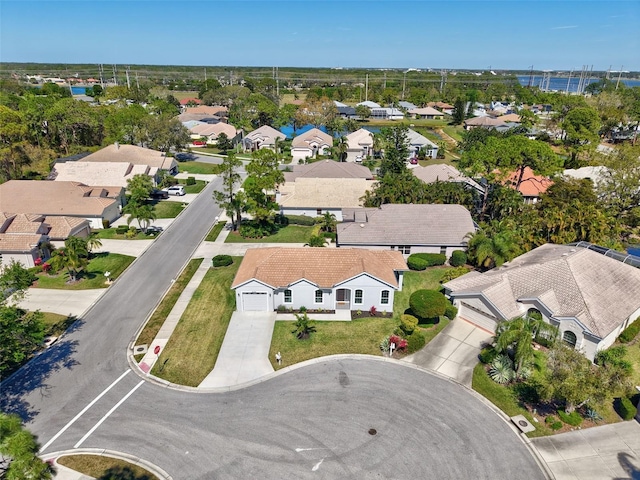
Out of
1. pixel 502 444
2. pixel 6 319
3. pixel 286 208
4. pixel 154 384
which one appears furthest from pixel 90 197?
pixel 502 444

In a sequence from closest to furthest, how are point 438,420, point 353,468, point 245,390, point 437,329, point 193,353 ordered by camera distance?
point 353,468
point 438,420
point 245,390
point 193,353
point 437,329

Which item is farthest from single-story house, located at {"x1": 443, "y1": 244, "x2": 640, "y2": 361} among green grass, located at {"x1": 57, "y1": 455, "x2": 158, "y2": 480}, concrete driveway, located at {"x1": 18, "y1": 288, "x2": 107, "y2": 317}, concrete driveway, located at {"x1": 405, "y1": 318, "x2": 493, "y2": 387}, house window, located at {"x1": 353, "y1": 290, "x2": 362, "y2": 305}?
concrete driveway, located at {"x1": 18, "y1": 288, "x2": 107, "y2": 317}

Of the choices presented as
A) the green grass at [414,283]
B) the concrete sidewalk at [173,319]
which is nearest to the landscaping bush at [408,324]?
the green grass at [414,283]

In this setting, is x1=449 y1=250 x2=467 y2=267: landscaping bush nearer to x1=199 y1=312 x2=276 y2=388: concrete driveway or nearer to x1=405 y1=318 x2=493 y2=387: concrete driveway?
x1=405 y1=318 x2=493 y2=387: concrete driveway

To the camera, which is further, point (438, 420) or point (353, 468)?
point (438, 420)

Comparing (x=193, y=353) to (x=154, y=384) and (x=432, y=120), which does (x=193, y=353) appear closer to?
(x=154, y=384)

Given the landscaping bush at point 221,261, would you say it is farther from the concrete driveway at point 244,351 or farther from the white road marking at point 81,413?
the white road marking at point 81,413

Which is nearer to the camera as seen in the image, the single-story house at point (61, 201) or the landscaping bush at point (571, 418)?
the landscaping bush at point (571, 418)
